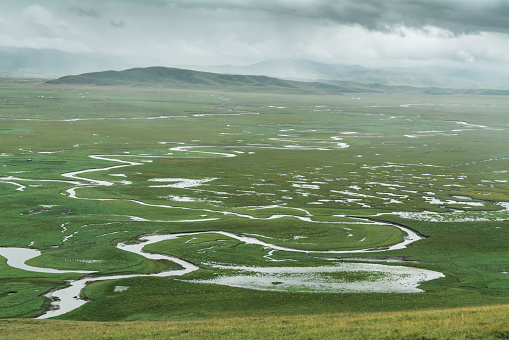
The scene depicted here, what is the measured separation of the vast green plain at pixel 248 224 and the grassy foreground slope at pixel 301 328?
245cm

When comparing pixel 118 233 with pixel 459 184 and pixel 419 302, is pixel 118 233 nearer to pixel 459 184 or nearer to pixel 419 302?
pixel 419 302

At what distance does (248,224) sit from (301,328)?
3902 centimetres

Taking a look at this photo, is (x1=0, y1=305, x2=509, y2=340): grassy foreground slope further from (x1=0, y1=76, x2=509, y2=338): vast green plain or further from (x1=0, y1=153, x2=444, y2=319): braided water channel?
(x1=0, y1=153, x2=444, y2=319): braided water channel

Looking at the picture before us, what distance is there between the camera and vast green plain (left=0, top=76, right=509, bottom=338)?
46344 millimetres

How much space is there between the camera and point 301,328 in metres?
32.8

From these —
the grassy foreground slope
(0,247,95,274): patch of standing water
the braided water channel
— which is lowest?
(0,247,95,274): patch of standing water

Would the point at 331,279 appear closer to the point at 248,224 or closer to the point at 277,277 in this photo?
the point at 277,277

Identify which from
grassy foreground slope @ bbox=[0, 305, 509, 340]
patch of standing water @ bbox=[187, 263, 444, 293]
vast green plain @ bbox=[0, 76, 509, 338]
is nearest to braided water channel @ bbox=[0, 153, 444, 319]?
patch of standing water @ bbox=[187, 263, 444, 293]

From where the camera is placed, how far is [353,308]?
43.9 metres

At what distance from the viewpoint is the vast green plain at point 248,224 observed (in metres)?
46.3

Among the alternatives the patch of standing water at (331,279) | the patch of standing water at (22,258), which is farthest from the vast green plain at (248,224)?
the patch of standing water at (22,258)

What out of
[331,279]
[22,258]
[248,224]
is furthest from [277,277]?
[22,258]

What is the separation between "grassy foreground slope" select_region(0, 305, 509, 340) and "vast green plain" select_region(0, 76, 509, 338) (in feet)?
8.02

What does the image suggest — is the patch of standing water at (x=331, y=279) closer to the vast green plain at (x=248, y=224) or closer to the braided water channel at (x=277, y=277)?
the braided water channel at (x=277, y=277)
